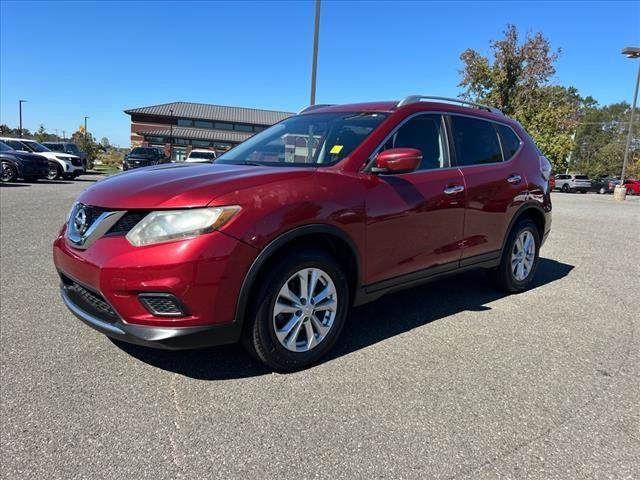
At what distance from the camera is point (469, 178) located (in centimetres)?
429

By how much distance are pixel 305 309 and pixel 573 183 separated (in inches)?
1778

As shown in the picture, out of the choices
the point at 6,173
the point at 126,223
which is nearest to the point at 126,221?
the point at 126,223

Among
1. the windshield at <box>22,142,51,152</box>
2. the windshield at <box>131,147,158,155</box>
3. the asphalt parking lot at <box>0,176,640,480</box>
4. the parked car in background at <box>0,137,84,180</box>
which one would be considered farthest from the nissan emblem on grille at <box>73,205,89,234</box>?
the windshield at <box>131,147,158,155</box>

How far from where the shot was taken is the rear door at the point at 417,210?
3492mm

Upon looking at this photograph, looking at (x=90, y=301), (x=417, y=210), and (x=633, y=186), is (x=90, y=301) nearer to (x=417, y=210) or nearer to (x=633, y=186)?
(x=417, y=210)

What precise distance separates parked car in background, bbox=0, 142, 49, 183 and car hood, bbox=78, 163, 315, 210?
16.9m

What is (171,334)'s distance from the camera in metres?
2.71

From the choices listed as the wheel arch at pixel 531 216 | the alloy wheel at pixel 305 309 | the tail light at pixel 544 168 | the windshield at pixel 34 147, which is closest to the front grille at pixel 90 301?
the alloy wheel at pixel 305 309

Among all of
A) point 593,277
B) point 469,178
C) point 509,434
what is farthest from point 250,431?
point 593,277

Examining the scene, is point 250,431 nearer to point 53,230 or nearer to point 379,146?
point 379,146

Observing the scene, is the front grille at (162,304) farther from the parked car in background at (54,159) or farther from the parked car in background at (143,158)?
the parked car in background at (143,158)

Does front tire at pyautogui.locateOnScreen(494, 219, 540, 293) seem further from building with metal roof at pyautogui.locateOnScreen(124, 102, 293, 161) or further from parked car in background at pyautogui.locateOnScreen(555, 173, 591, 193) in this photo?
building with metal roof at pyautogui.locateOnScreen(124, 102, 293, 161)

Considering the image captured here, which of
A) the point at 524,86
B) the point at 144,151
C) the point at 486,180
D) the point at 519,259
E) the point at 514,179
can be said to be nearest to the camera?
the point at 486,180

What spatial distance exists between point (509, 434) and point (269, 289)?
5.08 feet
